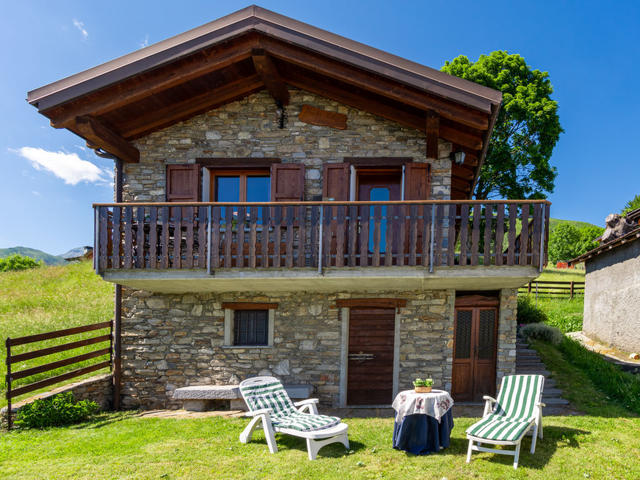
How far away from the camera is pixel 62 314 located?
12.4 meters

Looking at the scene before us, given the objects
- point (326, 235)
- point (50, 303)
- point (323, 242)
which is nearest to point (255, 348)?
point (323, 242)

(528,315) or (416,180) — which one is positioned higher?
(416,180)

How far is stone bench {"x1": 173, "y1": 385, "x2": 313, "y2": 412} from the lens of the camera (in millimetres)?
6934

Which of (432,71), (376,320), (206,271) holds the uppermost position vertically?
(432,71)

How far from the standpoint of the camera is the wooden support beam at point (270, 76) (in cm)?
662

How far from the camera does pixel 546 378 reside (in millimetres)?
8180

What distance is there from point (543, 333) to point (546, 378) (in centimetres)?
321

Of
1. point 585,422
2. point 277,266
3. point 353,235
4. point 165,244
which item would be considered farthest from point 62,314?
point 585,422

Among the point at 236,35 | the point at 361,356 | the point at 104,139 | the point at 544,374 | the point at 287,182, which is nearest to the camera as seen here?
the point at 236,35

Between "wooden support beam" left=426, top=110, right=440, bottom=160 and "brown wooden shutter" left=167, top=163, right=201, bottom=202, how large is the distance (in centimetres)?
429

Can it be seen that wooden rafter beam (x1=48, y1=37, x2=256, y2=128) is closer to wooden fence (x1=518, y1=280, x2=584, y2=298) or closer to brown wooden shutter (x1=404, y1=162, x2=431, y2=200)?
brown wooden shutter (x1=404, y1=162, x2=431, y2=200)

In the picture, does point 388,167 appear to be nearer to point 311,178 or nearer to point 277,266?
point 311,178

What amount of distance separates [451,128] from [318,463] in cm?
571

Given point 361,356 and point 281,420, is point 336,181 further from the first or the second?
point 281,420
